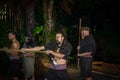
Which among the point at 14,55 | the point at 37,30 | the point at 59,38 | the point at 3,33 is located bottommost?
the point at 14,55

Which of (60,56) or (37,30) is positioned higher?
(37,30)

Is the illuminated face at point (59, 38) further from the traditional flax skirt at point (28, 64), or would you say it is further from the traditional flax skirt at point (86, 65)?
the traditional flax skirt at point (28, 64)

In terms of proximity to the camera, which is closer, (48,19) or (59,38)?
(59,38)

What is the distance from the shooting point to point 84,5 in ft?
45.9

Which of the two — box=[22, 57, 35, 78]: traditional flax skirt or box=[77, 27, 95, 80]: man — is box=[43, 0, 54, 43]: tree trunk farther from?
box=[77, 27, 95, 80]: man

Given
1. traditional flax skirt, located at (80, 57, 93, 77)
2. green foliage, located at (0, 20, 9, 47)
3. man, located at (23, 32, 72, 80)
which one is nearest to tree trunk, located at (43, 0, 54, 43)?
green foliage, located at (0, 20, 9, 47)

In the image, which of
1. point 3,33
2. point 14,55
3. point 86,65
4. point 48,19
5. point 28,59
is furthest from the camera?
point 48,19

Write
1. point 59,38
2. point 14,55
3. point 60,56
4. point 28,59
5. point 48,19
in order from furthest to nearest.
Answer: point 48,19 < point 28,59 < point 14,55 < point 59,38 < point 60,56

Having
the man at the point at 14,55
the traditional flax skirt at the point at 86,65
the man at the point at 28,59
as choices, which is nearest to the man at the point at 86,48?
the traditional flax skirt at the point at 86,65

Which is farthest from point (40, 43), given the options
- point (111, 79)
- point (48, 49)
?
point (48, 49)

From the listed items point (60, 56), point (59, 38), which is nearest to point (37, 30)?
point (59, 38)

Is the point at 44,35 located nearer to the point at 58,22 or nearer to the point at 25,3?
the point at 58,22

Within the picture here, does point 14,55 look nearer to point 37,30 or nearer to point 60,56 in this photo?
point 60,56

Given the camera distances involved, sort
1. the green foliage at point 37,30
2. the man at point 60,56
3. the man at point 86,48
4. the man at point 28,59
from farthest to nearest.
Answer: the green foliage at point 37,30 → the man at point 28,59 → the man at point 86,48 → the man at point 60,56
